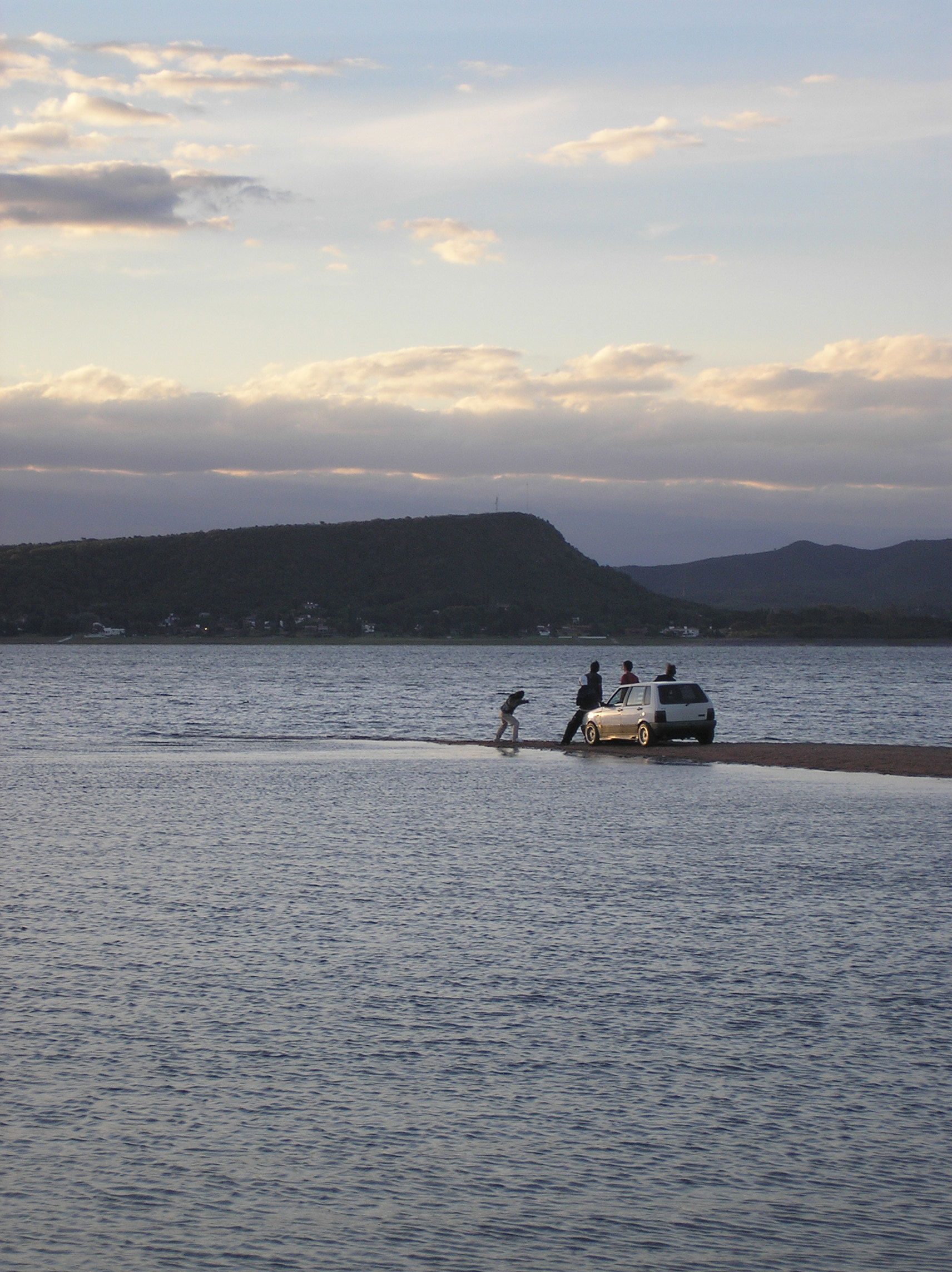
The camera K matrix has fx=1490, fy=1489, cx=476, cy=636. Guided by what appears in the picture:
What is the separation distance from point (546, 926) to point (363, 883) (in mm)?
2355

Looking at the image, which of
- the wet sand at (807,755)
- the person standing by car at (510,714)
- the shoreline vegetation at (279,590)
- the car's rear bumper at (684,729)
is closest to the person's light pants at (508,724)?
the person standing by car at (510,714)

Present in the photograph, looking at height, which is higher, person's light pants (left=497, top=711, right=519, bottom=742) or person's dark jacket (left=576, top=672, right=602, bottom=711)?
person's dark jacket (left=576, top=672, right=602, bottom=711)

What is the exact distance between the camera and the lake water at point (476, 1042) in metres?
5.01

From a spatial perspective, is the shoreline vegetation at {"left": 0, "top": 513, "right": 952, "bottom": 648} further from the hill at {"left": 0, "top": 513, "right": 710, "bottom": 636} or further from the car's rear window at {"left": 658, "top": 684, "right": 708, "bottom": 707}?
the car's rear window at {"left": 658, "top": 684, "right": 708, "bottom": 707}

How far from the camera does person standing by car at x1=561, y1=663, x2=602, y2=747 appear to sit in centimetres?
3412

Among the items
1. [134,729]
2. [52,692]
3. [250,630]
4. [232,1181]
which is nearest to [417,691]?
[52,692]

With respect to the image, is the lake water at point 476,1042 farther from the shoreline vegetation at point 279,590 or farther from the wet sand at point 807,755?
the shoreline vegetation at point 279,590

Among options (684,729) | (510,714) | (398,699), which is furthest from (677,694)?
(398,699)

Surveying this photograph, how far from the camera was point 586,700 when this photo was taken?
1351 inches

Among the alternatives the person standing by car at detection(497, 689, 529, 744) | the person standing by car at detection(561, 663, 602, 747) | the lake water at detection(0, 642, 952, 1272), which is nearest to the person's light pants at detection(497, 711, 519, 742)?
the person standing by car at detection(497, 689, 529, 744)

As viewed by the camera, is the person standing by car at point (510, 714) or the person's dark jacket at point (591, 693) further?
the person's dark jacket at point (591, 693)

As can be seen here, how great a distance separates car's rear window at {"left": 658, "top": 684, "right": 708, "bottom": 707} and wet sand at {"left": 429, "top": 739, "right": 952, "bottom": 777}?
38.9 inches

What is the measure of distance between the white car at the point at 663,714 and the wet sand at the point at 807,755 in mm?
297

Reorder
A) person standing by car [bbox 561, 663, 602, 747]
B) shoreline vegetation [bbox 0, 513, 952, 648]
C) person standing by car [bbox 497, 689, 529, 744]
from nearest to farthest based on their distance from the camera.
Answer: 1. person standing by car [bbox 497, 689, 529, 744]
2. person standing by car [bbox 561, 663, 602, 747]
3. shoreline vegetation [bbox 0, 513, 952, 648]
